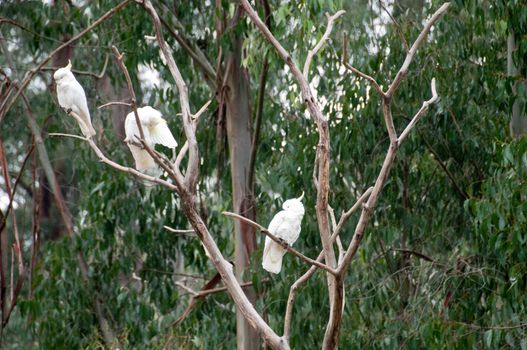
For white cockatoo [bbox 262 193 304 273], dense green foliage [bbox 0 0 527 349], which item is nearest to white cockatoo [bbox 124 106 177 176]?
white cockatoo [bbox 262 193 304 273]

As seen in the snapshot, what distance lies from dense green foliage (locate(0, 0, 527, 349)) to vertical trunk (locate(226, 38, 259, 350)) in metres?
0.19

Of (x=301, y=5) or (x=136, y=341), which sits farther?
(x=136, y=341)

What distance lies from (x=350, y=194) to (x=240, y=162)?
2.65 feet

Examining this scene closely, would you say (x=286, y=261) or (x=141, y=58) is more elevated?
(x=141, y=58)

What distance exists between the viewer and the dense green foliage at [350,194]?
5340 millimetres

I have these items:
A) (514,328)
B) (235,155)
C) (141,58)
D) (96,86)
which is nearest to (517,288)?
(514,328)

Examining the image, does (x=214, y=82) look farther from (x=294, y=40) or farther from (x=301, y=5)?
(x=301, y=5)

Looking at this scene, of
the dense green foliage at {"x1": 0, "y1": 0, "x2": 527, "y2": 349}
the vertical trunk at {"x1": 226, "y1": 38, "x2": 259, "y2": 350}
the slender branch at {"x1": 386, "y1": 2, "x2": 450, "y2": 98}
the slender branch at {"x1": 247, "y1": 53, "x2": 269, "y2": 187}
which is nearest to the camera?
the slender branch at {"x1": 386, "y1": 2, "x2": 450, "y2": 98}

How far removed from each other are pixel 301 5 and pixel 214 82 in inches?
56.2

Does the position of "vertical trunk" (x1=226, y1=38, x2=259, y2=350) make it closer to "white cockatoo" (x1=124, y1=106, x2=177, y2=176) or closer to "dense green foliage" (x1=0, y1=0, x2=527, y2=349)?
"dense green foliage" (x1=0, y1=0, x2=527, y2=349)

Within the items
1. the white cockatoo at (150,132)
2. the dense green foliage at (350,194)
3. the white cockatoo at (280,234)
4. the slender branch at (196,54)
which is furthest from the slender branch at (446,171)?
the white cockatoo at (150,132)

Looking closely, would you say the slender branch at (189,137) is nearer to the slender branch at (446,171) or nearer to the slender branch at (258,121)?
the slender branch at (258,121)

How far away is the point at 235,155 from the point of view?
6.59 metres

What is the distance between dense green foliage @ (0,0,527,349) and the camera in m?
5.34
